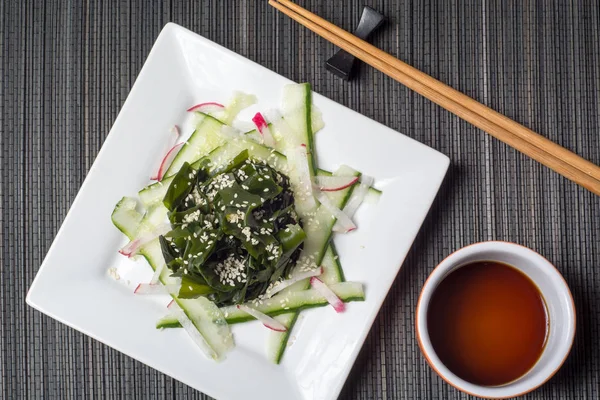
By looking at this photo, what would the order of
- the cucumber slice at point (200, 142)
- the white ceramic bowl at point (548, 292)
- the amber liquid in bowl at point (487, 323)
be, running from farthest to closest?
the cucumber slice at point (200, 142) < the amber liquid in bowl at point (487, 323) < the white ceramic bowl at point (548, 292)

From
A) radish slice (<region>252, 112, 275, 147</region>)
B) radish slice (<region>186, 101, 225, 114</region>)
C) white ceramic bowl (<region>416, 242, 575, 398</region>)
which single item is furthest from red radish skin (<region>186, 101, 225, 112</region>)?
white ceramic bowl (<region>416, 242, 575, 398</region>)

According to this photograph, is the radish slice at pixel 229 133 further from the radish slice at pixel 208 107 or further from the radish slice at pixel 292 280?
the radish slice at pixel 292 280

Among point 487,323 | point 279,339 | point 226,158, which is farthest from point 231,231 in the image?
point 487,323

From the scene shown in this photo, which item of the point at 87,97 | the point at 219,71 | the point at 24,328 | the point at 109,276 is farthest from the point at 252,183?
the point at 24,328

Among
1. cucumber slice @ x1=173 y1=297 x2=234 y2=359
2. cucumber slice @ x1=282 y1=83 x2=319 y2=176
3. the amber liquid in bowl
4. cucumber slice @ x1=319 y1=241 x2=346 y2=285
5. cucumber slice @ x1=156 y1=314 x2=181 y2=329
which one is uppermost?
cucumber slice @ x1=282 y1=83 x2=319 y2=176

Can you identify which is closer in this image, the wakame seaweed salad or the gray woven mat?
the wakame seaweed salad

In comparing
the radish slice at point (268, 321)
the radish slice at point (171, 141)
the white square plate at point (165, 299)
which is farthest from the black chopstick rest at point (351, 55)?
the radish slice at point (268, 321)

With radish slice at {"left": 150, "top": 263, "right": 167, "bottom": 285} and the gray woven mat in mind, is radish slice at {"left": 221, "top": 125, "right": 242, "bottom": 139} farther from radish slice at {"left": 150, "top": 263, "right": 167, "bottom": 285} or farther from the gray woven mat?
radish slice at {"left": 150, "top": 263, "right": 167, "bottom": 285}
